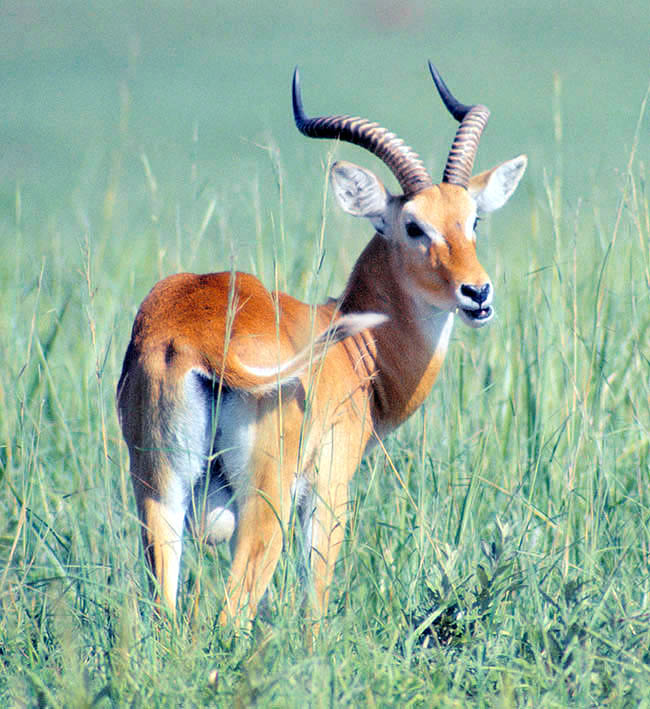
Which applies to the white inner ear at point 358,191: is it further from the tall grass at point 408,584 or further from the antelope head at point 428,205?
the tall grass at point 408,584

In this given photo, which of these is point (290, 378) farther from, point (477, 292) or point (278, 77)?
point (278, 77)

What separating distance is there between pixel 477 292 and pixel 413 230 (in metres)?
0.49

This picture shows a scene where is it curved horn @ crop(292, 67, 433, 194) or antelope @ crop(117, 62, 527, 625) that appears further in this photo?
curved horn @ crop(292, 67, 433, 194)

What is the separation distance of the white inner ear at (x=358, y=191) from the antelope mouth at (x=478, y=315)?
72 centimetres

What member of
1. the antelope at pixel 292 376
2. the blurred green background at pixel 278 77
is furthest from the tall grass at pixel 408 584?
A: the blurred green background at pixel 278 77

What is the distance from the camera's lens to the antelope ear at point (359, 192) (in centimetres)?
461

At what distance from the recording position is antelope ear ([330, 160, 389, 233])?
181 inches

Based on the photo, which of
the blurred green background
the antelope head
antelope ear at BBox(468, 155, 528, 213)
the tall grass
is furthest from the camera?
the blurred green background

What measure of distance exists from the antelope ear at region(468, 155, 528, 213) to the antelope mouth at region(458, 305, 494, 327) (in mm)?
782

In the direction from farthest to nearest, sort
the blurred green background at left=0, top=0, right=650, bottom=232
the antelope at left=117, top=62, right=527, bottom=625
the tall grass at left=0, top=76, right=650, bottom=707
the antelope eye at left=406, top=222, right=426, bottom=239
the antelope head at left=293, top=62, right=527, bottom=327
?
the blurred green background at left=0, top=0, right=650, bottom=232 < the antelope eye at left=406, top=222, right=426, bottom=239 < the antelope head at left=293, top=62, right=527, bottom=327 < the antelope at left=117, top=62, right=527, bottom=625 < the tall grass at left=0, top=76, right=650, bottom=707

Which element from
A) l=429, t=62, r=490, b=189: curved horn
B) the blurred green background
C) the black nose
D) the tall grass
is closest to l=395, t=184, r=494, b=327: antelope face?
the black nose

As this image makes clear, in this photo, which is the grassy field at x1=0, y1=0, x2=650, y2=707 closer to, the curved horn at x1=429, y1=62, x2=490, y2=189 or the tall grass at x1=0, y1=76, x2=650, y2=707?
the tall grass at x1=0, y1=76, x2=650, y2=707

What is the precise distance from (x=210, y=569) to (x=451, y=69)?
78.6ft

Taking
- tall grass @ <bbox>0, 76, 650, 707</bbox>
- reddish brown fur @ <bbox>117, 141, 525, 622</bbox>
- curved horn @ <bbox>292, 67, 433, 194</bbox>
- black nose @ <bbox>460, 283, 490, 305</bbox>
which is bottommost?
tall grass @ <bbox>0, 76, 650, 707</bbox>
